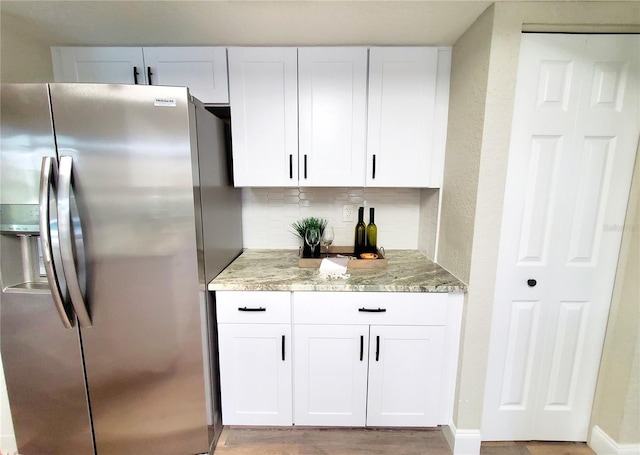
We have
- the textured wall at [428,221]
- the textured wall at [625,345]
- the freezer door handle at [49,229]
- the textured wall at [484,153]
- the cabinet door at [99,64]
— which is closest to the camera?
the freezer door handle at [49,229]

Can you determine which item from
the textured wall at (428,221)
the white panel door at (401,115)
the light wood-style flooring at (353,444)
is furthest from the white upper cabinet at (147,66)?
the light wood-style flooring at (353,444)

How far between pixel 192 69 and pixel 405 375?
7.13ft

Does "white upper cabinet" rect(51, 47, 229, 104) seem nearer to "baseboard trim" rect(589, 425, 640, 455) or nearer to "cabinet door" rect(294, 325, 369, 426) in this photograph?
"cabinet door" rect(294, 325, 369, 426)

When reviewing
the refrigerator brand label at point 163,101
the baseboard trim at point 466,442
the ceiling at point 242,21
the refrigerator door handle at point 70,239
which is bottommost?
the baseboard trim at point 466,442

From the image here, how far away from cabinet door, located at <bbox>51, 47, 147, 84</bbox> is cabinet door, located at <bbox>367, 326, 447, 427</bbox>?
205 centimetres

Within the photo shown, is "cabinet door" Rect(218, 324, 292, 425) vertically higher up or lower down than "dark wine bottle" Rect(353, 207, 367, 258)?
lower down

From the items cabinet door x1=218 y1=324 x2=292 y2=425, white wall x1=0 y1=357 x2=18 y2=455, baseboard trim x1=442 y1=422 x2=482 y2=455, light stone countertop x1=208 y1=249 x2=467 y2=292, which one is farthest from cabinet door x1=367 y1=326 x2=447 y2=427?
white wall x1=0 y1=357 x2=18 y2=455

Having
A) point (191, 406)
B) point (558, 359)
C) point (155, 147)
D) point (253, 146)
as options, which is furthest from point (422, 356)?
point (155, 147)

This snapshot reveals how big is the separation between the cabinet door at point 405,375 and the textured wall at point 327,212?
775mm

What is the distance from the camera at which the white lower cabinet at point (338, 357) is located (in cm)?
135

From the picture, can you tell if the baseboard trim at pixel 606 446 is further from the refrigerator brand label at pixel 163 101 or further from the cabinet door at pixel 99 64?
the cabinet door at pixel 99 64

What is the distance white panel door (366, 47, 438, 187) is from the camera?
1.49 metres

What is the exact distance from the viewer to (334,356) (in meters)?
1.39

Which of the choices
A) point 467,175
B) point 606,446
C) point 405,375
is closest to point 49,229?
point 405,375
